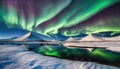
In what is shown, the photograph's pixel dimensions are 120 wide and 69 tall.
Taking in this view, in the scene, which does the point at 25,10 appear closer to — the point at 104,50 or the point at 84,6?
the point at 84,6

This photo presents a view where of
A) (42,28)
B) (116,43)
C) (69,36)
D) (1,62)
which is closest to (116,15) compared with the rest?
(116,43)

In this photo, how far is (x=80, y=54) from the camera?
70.2 inches

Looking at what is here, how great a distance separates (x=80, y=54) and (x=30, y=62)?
433mm

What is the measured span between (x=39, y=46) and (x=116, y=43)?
695mm

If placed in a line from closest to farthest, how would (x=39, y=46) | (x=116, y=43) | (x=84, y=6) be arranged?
1. (x=116, y=43)
2. (x=84, y=6)
3. (x=39, y=46)

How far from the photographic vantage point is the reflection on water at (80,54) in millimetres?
1687

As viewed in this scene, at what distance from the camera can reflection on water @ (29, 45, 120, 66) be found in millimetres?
1687

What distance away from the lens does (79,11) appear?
181 cm

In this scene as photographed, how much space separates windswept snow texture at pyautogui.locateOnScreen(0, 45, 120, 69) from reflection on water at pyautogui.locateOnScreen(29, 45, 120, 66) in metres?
0.06

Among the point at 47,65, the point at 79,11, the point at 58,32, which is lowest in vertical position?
the point at 47,65

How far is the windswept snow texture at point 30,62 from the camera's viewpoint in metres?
1.67

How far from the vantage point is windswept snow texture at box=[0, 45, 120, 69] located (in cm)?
167

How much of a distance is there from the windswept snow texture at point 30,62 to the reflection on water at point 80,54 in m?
0.06

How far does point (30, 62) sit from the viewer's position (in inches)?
69.5
